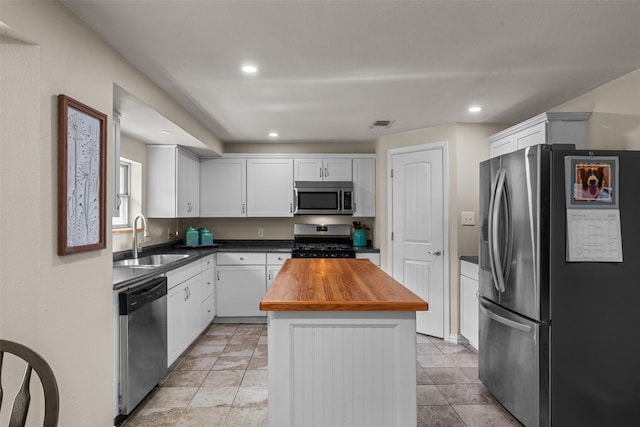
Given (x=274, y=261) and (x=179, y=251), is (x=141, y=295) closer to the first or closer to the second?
(x=179, y=251)

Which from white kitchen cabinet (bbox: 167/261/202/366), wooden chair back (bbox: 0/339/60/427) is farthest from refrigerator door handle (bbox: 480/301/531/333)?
white kitchen cabinet (bbox: 167/261/202/366)

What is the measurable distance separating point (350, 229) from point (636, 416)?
3.37 m

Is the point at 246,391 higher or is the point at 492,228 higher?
the point at 492,228

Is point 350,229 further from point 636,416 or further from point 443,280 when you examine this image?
point 636,416

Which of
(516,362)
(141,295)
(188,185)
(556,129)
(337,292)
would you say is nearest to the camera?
(337,292)

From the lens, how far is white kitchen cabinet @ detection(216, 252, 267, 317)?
4406 mm

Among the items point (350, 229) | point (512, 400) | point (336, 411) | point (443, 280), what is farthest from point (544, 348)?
point (350, 229)

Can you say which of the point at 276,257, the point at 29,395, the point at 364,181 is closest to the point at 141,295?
the point at 29,395

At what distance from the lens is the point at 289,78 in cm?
259

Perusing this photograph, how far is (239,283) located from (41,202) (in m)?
2.97

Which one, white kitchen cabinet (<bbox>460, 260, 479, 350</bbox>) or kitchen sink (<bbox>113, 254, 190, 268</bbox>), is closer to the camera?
kitchen sink (<bbox>113, 254, 190, 268</bbox>)

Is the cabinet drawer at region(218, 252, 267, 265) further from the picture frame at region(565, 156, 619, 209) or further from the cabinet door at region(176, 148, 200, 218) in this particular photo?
the picture frame at region(565, 156, 619, 209)

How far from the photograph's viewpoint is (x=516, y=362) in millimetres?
2295

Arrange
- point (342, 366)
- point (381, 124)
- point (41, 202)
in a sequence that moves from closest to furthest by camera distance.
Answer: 1. point (41, 202)
2. point (342, 366)
3. point (381, 124)
